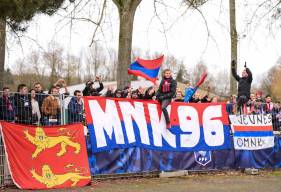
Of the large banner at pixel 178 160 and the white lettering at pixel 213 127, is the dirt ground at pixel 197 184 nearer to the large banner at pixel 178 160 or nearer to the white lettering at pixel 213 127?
the large banner at pixel 178 160

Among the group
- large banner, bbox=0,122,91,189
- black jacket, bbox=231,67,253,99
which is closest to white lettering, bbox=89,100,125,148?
large banner, bbox=0,122,91,189

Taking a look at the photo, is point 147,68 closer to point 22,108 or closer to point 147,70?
point 147,70

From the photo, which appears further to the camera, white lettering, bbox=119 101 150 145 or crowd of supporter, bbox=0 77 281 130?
white lettering, bbox=119 101 150 145

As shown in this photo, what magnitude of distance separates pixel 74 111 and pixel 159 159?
9.22ft

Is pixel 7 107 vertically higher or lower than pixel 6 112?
higher

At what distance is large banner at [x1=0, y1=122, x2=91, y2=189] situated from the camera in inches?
411

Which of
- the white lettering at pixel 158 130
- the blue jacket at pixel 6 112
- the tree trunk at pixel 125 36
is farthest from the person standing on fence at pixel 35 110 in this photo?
the tree trunk at pixel 125 36

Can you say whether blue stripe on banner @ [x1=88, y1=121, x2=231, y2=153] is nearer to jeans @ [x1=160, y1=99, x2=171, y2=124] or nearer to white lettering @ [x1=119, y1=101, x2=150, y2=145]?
white lettering @ [x1=119, y1=101, x2=150, y2=145]

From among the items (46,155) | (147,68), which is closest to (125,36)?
(147,68)

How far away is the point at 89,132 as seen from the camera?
12047 mm

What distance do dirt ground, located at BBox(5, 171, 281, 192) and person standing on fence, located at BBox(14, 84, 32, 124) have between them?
191 cm

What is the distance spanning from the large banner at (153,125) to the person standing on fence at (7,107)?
201 cm

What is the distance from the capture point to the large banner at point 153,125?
40.2 ft

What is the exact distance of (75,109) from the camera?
1205 centimetres
